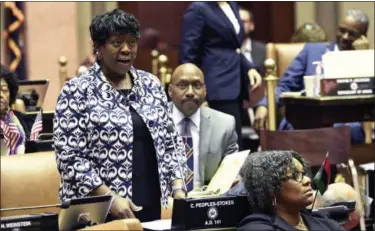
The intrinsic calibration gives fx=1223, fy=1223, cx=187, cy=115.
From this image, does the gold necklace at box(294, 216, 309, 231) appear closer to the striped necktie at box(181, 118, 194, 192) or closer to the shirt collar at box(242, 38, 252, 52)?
the striped necktie at box(181, 118, 194, 192)

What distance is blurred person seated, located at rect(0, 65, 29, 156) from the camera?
6.59 m

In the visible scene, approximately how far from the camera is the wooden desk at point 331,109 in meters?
8.05

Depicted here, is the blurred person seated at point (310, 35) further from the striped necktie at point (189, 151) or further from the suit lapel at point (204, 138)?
the striped necktie at point (189, 151)

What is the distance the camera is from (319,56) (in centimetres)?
892

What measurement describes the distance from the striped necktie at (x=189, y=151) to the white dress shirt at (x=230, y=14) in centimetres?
135

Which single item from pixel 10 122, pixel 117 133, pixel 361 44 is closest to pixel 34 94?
pixel 10 122

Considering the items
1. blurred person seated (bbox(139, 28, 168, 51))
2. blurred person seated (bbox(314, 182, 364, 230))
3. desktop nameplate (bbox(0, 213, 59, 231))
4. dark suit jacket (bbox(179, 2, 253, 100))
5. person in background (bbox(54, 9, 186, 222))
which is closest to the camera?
desktop nameplate (bbox(0, 213, 59, 231))

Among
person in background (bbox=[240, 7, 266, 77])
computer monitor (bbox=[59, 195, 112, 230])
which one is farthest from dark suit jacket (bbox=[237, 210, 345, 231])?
person in background (bbox=[240, 7, 266, 77])

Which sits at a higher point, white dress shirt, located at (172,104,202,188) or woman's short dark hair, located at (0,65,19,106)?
A: woman's short dark hair, located at (0,65,19,106)

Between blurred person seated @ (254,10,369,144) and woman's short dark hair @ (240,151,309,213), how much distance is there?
369 cm

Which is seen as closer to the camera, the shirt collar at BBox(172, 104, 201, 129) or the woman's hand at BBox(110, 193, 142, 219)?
the woman's hand at BBox(110, 193, 142, 219)

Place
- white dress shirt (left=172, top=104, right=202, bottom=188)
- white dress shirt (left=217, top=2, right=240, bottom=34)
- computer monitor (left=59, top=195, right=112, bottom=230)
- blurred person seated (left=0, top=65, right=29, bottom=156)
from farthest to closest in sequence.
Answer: white dress shirt (left=217, top=2, right=240, bottom=34), white dress shirt (left=172, top=104, right=202, bottom=188), blurred person seated (left=0, top=65, right=29, bottom=156), computer monitor (left=59, top=195, right=112, bottom=230)

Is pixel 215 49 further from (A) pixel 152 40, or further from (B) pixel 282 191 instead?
(A) pixel 152 40

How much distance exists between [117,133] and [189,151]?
2018 mm
